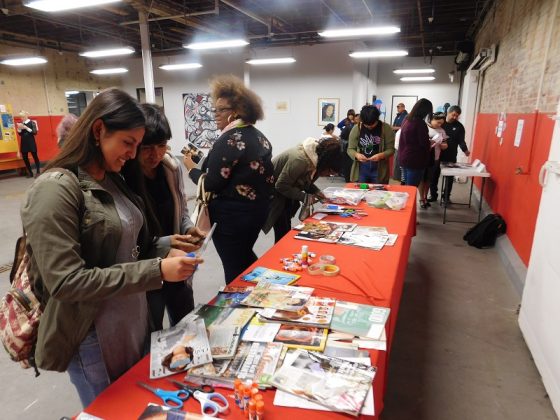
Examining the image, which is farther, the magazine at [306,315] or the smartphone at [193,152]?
the smartphone at [193,152]

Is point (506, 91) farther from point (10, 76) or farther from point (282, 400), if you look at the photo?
point (10, 76)

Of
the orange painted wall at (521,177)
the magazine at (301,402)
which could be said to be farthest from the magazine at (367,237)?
the orange painted wall at (521,177)

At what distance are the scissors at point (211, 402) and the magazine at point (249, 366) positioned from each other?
0.19 ft

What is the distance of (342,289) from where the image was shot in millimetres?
1636

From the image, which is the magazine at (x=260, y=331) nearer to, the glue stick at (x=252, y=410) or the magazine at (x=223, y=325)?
the magazine at (x=223, y=325)

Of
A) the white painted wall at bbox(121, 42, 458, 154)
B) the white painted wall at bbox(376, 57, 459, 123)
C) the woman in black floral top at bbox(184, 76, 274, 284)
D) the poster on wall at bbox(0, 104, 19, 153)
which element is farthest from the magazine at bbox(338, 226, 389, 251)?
the white painted wall at bbox(376, 57, 459, 123)

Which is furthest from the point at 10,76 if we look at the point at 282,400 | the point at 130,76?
the point at 282,400

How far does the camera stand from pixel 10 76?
9.37 metres

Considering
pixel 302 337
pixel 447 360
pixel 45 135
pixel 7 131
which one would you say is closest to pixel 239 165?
pixel 302 337

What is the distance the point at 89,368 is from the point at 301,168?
75.1 inches

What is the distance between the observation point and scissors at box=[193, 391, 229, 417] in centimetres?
97

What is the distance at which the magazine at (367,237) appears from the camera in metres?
2.16

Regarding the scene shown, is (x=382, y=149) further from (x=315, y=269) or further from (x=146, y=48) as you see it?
(x=146, y=48)

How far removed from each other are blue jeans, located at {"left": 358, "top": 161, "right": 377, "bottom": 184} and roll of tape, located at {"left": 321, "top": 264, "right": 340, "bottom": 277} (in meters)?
2.69
